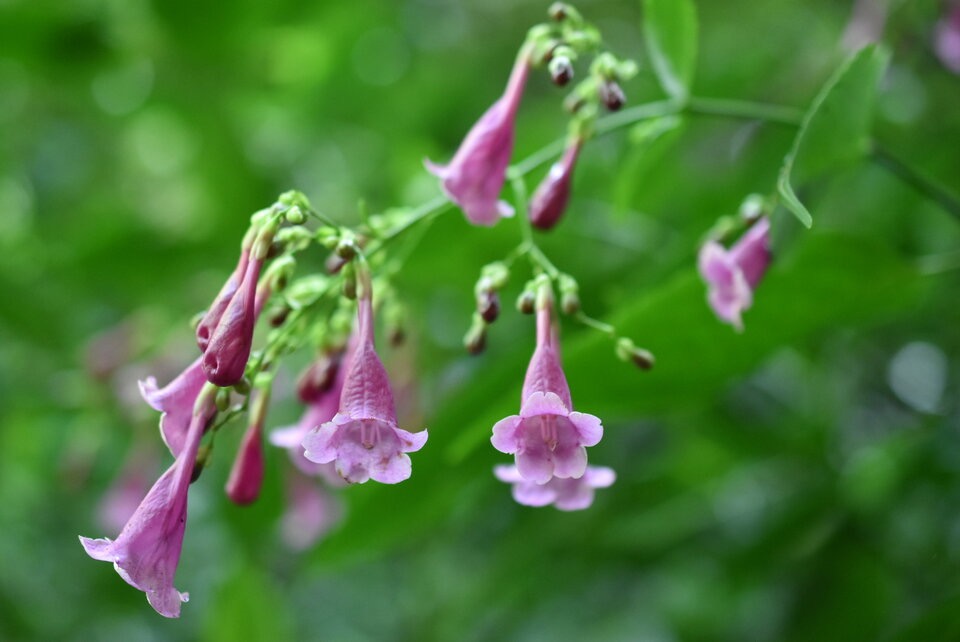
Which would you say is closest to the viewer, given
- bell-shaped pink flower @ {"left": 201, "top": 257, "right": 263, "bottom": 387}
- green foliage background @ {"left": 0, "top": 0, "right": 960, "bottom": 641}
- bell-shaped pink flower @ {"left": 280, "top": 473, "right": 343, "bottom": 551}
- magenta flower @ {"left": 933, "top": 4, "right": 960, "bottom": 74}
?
bell-shaped pink flower @ {"left": 201, "top": 257, "right": 263, "bottom": 387}

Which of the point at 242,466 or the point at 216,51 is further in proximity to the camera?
the point at 216,51

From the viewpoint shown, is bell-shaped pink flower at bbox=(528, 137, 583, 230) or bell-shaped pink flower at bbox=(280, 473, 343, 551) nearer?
bell-shaped pink flower at bbox=(528, 137, 583, 230)

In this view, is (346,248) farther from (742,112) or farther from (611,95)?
(742,112)

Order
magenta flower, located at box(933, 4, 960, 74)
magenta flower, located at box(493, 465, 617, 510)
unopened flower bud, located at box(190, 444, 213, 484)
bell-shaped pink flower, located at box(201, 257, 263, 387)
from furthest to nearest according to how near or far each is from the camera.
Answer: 1. magenta flower, located at box(933, 4, 960, 74)
2. magenta flower, located at box(493, 465, 617, 510)
3. unopened flower bud, located at box(190, 444, 213, 484)
4. bell-shaped pink flower, located at box(201, 257, 263, 387)

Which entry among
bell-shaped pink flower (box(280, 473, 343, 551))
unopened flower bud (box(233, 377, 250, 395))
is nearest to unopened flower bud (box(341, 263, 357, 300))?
unopened flower bud (box(233, 377, 250, 395))

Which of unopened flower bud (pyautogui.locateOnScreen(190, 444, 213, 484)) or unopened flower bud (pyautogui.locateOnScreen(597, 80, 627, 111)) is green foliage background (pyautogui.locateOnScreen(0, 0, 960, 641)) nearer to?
unopened flower bud (pyautogui.locateOnScreen(597, 80, 627, 111))

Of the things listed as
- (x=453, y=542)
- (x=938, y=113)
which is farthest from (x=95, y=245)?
(x=938, y=113)

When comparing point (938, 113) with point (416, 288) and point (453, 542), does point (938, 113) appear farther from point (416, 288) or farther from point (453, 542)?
point (453, 542)
